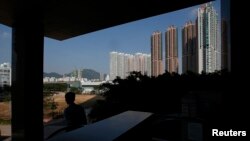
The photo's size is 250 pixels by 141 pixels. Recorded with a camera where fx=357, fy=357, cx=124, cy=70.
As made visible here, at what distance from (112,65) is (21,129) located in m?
35.9

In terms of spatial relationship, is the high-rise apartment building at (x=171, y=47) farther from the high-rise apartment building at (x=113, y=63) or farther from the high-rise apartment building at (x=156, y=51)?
the high-rise apartment building at (x=113, y=63)

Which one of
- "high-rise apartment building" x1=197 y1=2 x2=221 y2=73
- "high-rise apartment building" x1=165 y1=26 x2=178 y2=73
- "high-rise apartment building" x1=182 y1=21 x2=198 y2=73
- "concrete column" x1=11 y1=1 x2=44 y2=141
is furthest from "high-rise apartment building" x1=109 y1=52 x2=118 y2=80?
"concrete column" x1=11 y1=1 x2=44 y2=141

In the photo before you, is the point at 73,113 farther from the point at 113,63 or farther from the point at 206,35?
the point at 113,63

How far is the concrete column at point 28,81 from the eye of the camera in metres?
5.48

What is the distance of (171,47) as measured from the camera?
15.4 metres

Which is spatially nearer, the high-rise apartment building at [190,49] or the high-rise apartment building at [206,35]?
the high-rise apartment building at [206,35]

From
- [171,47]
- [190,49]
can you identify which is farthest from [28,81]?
[171,47]

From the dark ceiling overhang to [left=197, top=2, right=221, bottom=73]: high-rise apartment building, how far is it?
10.5 ft

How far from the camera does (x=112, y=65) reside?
41375mm

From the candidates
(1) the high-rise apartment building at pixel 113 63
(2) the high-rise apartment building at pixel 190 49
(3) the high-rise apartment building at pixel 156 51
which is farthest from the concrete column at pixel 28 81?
(1) the high-rise apartment building at pixel 113 63

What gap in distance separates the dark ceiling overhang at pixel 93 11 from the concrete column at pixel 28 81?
226mm

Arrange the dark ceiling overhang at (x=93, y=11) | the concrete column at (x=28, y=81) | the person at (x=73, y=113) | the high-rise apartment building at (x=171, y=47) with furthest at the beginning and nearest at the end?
the high-rise apartment building at (x=171, y=47)
the concrete column at (x=28, y=81)
the dark ceiling overhang at (x=93, y=11)
the person at (x=73, y=113)

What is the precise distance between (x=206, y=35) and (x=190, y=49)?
1.88 metres

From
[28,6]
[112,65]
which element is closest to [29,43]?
[28,6]
